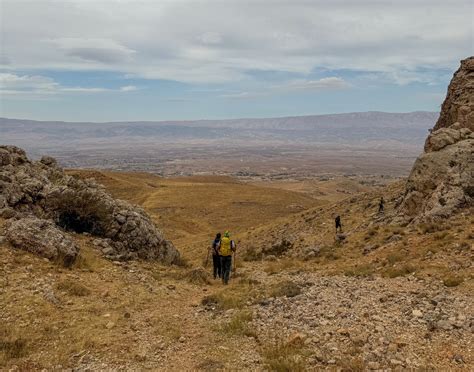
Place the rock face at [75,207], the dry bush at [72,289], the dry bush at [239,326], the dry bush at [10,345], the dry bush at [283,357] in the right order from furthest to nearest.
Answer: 1. the rock face at [75,207]
2. the dry bush at [72,289]
3. the dry bush at [239,326]
4. the dry bush at [10,345]
5. the dry bush at [283,357]

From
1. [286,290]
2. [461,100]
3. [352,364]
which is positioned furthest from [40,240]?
[461,100]

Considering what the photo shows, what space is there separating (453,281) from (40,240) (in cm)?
1346

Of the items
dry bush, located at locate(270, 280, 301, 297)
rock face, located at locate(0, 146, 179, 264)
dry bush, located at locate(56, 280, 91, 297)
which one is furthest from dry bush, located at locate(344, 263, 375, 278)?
dry bush, located at locate(56, 280, 91, 297)

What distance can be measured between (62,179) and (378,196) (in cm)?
2480

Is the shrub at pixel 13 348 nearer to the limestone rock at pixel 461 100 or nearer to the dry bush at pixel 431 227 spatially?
the dry bush at pixel 431 227

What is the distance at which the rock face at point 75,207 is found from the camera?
723 inches

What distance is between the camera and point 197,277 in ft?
56.7

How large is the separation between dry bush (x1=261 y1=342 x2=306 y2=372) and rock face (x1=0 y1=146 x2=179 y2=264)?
388 inches

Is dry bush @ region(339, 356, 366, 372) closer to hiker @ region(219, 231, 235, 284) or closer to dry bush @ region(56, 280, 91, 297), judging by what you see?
dry bush @ region(56, 280, 91, 297)

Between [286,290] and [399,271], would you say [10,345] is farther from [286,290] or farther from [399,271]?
[399,271]

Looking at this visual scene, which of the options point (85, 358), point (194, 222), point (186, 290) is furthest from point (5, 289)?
point (194, 222)

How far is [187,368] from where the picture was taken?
29.6ft

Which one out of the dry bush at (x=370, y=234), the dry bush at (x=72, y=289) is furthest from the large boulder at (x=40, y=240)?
the dry bush at (x=370, y=234)

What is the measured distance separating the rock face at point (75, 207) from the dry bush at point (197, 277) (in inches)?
116
